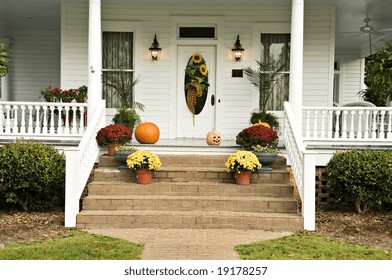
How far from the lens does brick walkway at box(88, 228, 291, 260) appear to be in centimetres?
624

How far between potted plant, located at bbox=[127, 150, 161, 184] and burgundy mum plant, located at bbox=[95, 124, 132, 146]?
809 mm

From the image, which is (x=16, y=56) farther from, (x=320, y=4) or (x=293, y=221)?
(x=293, y=221)

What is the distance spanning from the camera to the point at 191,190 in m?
8.60

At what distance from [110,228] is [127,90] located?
15.3 feet

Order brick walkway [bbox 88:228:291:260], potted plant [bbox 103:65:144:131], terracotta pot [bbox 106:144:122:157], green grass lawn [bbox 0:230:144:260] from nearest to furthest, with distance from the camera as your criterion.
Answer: green grass lawn [bbox 0:230:144:260] < brick walkway [bbox 88:228:291:260] < terracotta pot [bbox 106:144:122:157] < potted plant [bbox 103:65:144:131]

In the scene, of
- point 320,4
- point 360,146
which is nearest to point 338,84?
point 320,4

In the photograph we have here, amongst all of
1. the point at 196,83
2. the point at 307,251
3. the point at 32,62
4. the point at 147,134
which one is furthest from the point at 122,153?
the point at 32,62

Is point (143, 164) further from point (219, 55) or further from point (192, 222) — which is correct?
point (219, 55)

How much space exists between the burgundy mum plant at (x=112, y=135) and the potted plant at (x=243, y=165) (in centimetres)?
210

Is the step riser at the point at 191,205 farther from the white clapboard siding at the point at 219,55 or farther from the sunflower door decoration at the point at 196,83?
the sunflower door decoration at the point at 196,83

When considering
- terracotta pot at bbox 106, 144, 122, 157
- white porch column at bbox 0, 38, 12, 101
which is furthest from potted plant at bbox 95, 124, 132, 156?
white porch column at bbox 0, 38, 12, 101

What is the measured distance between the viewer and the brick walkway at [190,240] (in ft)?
20.5

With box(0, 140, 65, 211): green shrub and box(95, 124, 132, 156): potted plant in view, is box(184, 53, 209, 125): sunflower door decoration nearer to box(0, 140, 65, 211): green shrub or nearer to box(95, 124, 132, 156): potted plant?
box(95, 124, 132, 156): potted plant

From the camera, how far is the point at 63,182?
8891mm
